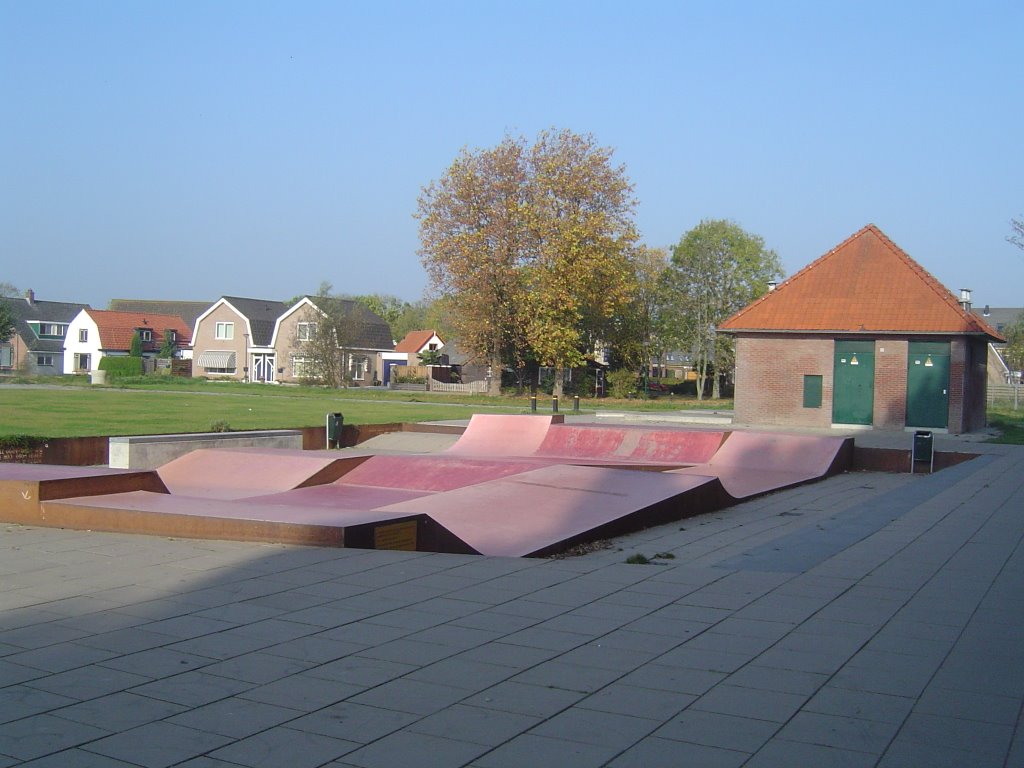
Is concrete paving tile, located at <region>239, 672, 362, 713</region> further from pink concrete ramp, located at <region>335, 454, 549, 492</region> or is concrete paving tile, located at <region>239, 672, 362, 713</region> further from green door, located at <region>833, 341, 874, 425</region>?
green door, located at <region>833, 341, 874, 425</region>

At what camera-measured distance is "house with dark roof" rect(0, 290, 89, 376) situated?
80938mm

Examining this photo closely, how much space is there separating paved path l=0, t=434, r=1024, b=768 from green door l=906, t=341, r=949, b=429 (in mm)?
22086

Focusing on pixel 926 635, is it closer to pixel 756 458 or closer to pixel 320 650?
pixel 320 650

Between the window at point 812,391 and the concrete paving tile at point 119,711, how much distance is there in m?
29.1

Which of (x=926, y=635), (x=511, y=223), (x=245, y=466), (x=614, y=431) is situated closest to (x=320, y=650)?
(x=926, y=635)

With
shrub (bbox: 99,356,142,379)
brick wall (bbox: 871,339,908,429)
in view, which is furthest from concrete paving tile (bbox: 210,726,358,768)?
shrub (bbox: 99,356,142,379)

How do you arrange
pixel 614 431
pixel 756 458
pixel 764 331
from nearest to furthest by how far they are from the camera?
1. pixel 756 458
2. pixel 614 431
3. pixel 764 331

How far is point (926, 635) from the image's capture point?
5750mm

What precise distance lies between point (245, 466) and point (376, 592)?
10.6 metres

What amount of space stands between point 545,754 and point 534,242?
46.2 m

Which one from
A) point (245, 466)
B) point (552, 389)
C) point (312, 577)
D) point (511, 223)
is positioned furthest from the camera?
point (552, 389)

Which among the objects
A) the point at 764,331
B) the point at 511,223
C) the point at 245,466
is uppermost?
the point at 511,223

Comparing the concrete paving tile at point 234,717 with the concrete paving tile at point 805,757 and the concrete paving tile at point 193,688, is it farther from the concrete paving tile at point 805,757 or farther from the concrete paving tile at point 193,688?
the concrete paving tile at point 805,757

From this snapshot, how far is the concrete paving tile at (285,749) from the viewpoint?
3.72 m
